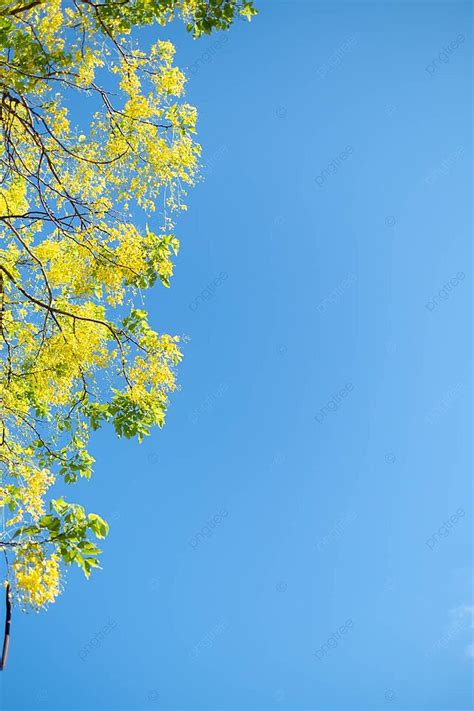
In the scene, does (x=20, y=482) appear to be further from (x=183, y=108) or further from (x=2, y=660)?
(x=183, y=108)

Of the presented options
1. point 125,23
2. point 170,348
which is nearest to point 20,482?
point 170,348

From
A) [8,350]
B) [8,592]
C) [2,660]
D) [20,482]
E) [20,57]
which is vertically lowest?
[2,660]

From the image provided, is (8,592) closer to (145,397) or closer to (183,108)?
(145,397)

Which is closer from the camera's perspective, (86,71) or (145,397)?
(86,71)

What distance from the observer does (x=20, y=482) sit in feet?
14.9

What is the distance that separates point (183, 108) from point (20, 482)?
11.2ft

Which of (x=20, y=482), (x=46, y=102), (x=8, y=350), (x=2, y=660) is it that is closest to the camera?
(x=2, y=660)

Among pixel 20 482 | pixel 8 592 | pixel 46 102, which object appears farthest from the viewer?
pixel 46 102

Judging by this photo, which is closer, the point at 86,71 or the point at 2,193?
the point at 86,71

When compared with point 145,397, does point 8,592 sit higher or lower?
lower

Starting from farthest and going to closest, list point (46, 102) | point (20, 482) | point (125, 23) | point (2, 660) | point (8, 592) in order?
1. point (46, 102)
2. point (125, 23)
3. point (20, 482)
4. point (8, 592)
5. point (2, 660)

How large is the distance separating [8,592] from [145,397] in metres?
2.22

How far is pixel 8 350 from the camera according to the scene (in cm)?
563

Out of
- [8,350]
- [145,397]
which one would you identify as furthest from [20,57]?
[145,397]
